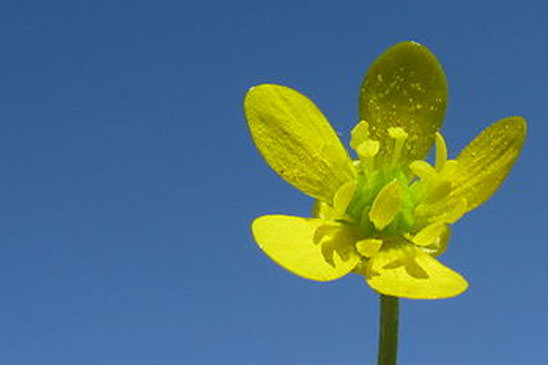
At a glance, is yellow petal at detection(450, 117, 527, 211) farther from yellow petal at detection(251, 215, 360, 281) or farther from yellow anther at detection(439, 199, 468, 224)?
yellow petal at detection(251, 215, 360, 281)

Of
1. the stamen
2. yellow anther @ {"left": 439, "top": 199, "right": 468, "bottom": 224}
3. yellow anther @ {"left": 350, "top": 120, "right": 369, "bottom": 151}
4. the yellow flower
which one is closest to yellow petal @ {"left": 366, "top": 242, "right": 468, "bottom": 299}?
the yellow flower

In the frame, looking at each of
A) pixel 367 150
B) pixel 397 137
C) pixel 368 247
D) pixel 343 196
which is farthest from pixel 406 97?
pixel 368 247

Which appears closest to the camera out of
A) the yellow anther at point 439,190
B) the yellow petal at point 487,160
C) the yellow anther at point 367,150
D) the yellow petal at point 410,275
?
the yellow petal at point 410,275

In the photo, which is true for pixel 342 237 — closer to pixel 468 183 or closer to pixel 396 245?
pixel 396 245

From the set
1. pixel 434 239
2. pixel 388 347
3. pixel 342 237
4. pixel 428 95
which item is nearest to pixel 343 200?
pixel 342 237

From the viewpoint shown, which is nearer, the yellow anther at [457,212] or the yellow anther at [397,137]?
the yellow anther at [457,212]

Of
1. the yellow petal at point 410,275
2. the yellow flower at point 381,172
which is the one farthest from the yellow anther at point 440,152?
the yellow petal at point 410,275

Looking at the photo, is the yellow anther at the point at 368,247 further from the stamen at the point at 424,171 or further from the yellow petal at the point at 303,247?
the stamen at the point at 424,171
